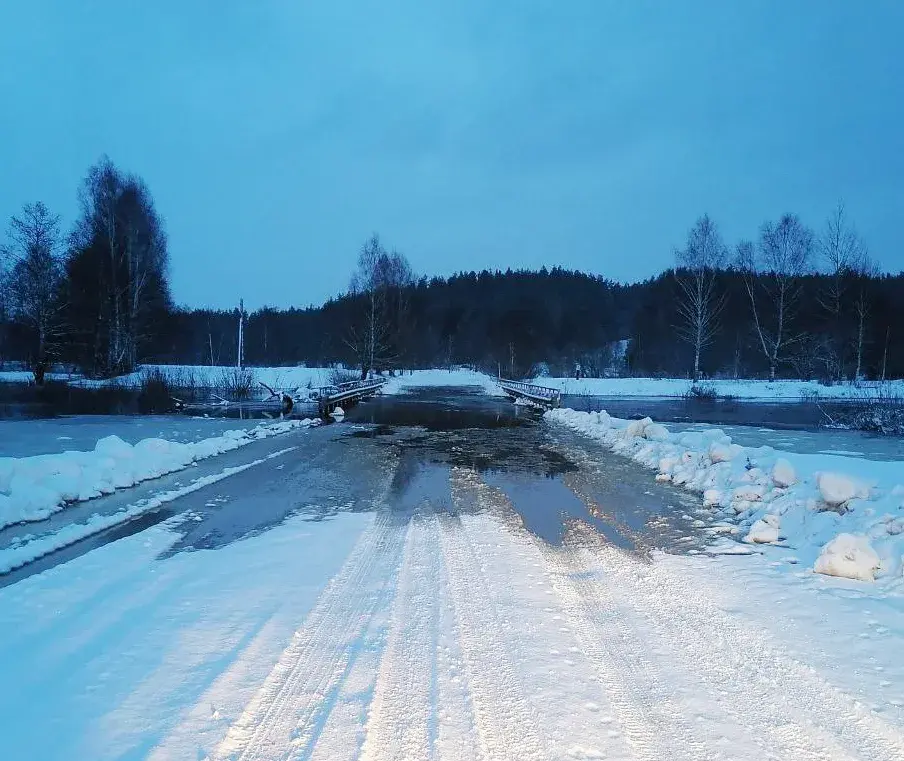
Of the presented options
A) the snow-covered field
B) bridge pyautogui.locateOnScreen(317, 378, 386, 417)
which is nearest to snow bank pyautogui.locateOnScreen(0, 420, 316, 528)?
bridge pyautogui.locateOnScreen(317, 378, 386, 417)

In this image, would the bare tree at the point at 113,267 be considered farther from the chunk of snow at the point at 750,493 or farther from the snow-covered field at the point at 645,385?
the chunk of snow at the point at 750,493

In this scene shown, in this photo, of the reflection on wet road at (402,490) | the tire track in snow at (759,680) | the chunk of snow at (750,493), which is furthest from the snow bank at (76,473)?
the chunk of snow at (750,493)

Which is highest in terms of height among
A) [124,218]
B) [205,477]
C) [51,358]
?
[124,218]

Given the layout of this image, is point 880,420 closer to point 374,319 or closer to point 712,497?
point 712,497

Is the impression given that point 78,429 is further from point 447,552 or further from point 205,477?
point 447,552

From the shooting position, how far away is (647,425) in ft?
52.3

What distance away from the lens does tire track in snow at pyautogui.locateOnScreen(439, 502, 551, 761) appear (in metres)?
3.07

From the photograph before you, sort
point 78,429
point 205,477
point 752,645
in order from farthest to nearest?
1. point 78,429
2. point 205,477
3. point 752,645

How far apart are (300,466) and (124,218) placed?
38458mm

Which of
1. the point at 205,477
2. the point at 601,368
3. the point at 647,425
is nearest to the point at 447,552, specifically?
the point at 205,477

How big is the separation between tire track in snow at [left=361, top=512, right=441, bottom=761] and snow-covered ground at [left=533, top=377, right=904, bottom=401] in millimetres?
39749

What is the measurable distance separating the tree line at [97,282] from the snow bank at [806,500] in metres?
39.0

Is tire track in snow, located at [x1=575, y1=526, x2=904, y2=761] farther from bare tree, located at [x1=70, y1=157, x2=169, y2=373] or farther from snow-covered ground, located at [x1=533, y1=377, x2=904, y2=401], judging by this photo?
bare tree, located at [x1=70, y1=157, x2=169, y2=373]

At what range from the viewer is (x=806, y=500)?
800 cm
